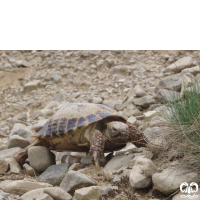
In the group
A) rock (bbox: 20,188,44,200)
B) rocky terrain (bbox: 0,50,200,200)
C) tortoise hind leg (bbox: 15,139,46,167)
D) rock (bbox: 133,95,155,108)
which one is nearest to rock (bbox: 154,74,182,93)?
rocky terrain (bbox: 0,50,200,200)

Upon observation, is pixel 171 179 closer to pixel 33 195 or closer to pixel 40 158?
pixel 33 195

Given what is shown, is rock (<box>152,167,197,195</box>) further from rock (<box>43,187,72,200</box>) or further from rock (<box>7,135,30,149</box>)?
rock (<box>7,135,30,149</box>)

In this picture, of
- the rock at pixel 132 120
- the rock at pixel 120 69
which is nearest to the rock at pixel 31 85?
the rock at pixel 120 69

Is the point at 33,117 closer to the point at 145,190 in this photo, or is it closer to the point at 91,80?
the point at 91,80

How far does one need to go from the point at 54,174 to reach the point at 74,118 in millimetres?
701

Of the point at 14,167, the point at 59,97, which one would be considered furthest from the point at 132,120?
the point at 59,97

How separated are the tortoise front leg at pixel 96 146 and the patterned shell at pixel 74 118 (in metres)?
0.17

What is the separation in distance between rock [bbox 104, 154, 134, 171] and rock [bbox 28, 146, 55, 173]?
0.78 meters

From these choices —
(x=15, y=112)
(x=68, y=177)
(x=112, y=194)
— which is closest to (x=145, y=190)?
(x=112, y=194)

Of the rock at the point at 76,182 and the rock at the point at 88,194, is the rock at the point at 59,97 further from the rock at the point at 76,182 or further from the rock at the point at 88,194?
the rock at the point at 88,194

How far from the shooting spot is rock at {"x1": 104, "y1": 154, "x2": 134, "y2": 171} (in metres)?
3.63

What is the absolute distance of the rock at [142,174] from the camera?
9.55 feet

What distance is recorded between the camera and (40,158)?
4152 millimetres

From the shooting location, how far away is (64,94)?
8719mm
